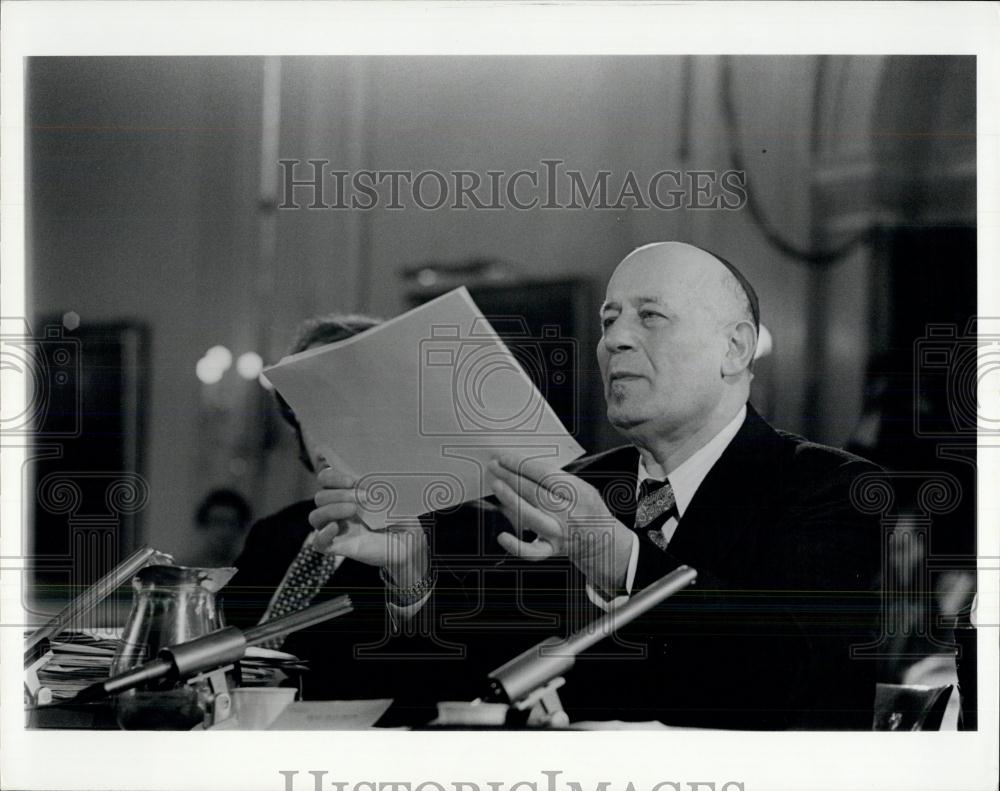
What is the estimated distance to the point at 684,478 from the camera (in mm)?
2408

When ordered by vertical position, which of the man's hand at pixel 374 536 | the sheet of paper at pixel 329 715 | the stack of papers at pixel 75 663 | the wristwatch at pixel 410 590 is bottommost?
the sheet of paper at pixel 329 715

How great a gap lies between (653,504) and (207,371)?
91cm

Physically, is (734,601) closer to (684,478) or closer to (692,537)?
(692,537)

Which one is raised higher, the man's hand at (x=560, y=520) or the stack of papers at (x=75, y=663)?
the man's hand at (x=560, y=520)

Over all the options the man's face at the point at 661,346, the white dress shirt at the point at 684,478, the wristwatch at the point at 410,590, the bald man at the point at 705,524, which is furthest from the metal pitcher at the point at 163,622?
the man's face at the point at 661,346

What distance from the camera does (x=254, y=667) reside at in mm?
2424

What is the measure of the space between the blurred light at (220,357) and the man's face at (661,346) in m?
0.73

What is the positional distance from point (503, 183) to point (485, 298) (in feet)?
0.75

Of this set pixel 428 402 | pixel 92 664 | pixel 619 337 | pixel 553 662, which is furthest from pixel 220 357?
pixel 553 662

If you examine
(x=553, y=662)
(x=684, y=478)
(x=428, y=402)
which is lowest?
(x=553, y=662)

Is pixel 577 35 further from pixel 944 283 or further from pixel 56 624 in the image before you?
pixel 56 624

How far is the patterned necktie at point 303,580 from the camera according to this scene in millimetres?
2430

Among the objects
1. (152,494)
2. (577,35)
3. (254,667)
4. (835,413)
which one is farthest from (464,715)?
(577,35)

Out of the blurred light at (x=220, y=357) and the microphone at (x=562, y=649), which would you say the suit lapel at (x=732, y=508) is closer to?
the microphone at (x=562, y=649)
